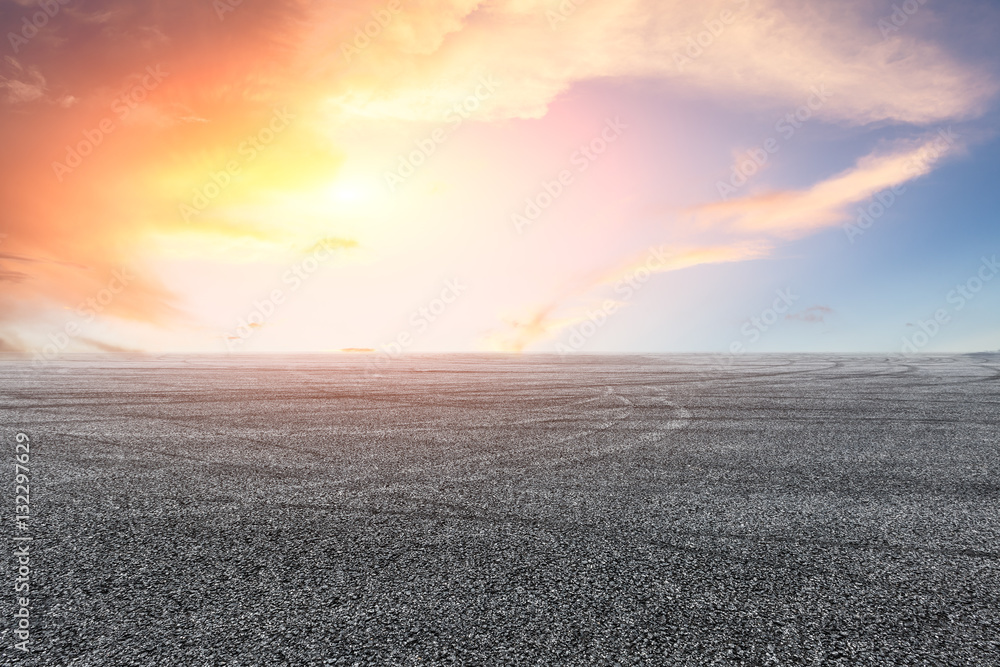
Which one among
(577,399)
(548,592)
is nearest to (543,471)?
(548,592)

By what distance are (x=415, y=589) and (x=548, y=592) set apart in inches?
31.6

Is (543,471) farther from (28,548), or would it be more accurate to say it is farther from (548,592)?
(28,548)

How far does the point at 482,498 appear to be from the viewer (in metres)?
5.33

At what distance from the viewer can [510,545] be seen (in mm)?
4129

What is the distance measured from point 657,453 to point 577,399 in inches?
248

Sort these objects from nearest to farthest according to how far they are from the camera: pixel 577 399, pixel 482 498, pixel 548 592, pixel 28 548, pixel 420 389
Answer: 1. pixel 548 592
2. pixel 28 548
3. pixel 482 498
4. pixel 577 399
5. pixel 420 389

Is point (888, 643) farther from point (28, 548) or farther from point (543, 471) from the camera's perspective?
point (28, 548)

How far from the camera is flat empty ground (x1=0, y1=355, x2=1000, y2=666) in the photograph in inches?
113

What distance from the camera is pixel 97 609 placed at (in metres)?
3.20

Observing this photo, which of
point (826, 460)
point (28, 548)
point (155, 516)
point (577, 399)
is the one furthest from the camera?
point (577, 399)

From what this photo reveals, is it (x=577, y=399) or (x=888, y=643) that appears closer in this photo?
(x=888, y=643)

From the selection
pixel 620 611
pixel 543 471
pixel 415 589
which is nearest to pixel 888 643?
pixel 620 611

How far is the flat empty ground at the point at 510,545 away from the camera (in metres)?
2.88

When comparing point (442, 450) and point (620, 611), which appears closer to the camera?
point (620, 611)
